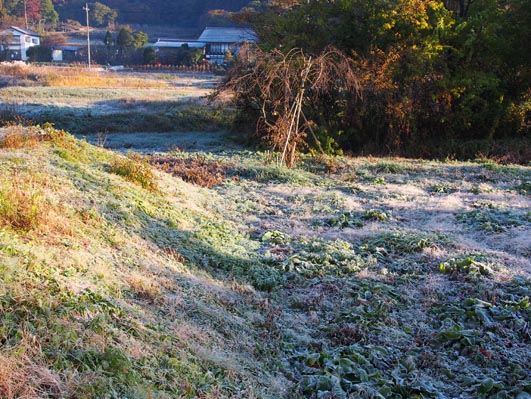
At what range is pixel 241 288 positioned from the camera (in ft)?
15.9

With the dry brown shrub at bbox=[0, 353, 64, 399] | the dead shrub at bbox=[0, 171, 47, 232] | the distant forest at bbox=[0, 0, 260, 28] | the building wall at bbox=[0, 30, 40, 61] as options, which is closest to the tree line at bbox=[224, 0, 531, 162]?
the dead shrub at bbox=[0, 171, 47, 232]

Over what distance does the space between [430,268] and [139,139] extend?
1129 cm

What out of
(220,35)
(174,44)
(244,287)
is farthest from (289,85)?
(174,44)

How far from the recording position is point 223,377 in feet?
10.3

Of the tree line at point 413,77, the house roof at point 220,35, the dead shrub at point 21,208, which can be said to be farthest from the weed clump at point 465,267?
the house roof at point 220,35

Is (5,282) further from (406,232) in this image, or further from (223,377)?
(406,232)

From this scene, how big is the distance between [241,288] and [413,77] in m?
10.7

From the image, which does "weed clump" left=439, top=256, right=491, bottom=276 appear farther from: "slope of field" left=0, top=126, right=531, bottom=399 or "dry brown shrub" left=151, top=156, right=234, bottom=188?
"dry brown shrub" left=151, top=156, right=234, bottom=188

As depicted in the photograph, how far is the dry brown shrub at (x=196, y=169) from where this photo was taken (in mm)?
9117

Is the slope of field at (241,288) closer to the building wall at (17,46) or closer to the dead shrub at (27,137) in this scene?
the dead shrub at (27,137)

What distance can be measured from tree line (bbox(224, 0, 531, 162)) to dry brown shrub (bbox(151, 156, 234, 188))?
3.47m

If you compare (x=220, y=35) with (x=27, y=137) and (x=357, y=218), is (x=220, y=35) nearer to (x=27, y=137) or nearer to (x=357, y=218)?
(x=27, y=137)

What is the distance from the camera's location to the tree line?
45.0ft

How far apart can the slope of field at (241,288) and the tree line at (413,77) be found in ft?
20.2
